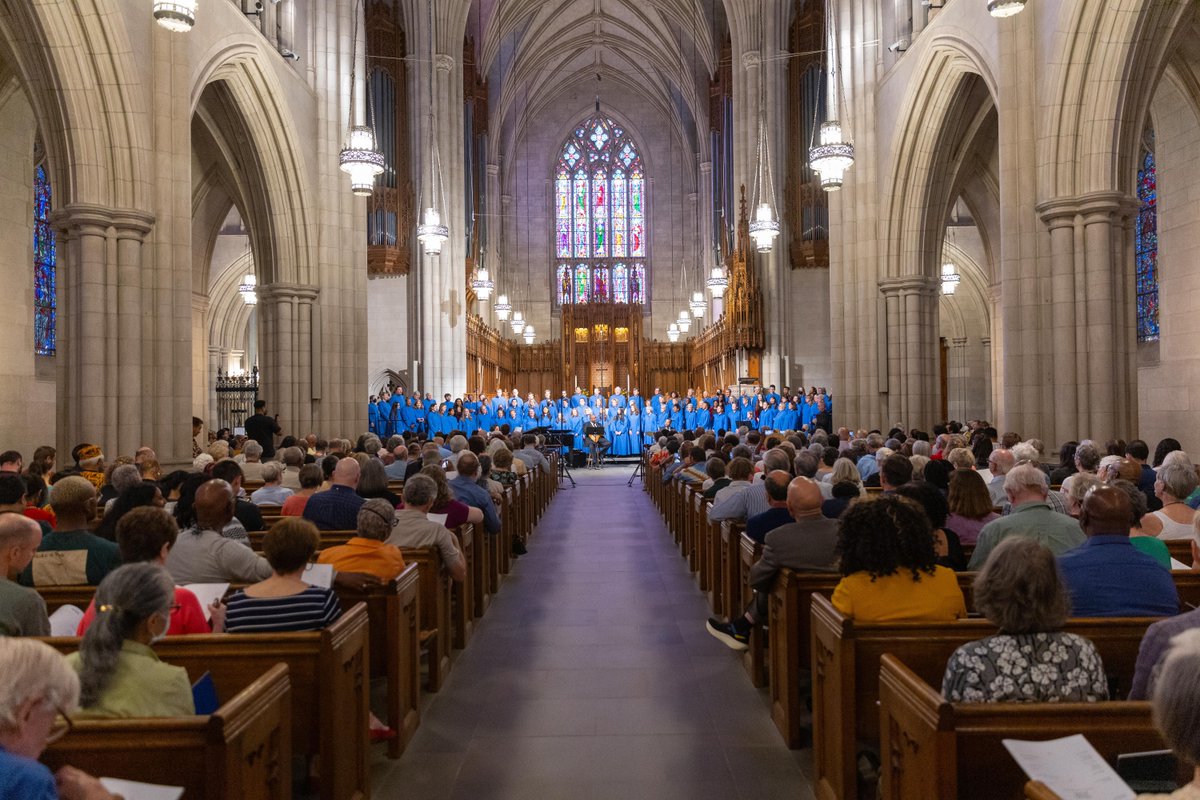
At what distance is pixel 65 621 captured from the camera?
373cm

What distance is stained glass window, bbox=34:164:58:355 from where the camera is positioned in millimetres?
15484

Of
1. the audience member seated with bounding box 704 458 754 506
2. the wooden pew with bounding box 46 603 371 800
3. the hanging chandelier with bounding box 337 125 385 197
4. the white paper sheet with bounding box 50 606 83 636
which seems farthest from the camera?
the hanging chandelier with bounding box 337 125 385 197

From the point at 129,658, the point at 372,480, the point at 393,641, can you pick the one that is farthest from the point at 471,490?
the point at 129,658

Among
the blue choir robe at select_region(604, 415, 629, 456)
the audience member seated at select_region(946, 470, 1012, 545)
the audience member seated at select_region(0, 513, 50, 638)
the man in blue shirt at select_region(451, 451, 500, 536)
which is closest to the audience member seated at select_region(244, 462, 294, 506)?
the man in blue shirt at select_region(451, 451, 500, 536)

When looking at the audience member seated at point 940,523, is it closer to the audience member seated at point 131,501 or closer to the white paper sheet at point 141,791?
the white paper sheet at point 141,791

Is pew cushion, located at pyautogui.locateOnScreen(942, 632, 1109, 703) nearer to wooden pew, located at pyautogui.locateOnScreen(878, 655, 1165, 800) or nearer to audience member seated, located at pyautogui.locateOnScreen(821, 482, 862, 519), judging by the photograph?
wooden pew, located at pyautogui.locateOnScreen(878, 655, 1165, 800)

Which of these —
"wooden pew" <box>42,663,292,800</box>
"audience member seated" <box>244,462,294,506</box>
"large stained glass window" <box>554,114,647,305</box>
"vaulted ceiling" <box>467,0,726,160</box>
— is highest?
"vaulted ceiling" <box>467,0,726,160</box>

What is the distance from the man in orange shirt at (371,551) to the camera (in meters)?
4.63

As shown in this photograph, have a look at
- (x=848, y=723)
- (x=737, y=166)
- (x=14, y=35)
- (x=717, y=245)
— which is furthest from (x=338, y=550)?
(x=717, y=245)

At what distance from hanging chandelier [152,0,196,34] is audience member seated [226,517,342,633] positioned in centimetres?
694

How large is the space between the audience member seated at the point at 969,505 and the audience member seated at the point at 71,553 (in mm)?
4170

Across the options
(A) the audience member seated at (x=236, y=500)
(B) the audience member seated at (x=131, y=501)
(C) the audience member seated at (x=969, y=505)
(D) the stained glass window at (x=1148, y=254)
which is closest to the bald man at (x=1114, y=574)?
(C) the audience member seated at (x=969, y=505)

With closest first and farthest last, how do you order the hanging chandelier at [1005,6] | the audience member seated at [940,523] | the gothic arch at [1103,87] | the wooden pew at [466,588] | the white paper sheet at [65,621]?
the white paper sheet at [65,621] → the audience member seated at [940,523] → the wooden pew at [466,588] → the hanging chandelier at [1005,6] → the gothic arch at [1103,87]

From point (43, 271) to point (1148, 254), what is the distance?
18745 millimetres
